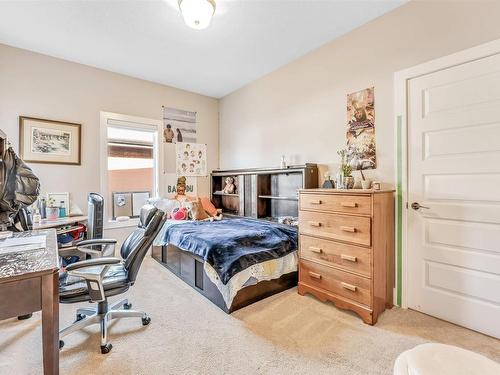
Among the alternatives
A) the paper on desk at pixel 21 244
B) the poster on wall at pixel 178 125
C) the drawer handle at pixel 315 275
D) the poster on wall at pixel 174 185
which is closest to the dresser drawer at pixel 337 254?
the drawer handle at pixel 315 275

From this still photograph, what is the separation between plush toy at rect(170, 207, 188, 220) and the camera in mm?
3764

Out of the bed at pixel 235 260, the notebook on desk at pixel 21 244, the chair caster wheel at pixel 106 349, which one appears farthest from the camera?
the bed at pixel 235 260

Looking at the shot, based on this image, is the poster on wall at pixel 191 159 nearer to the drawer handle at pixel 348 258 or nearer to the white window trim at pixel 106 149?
the white window trim at pixel 106 149

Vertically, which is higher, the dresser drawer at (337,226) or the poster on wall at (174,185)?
the poster on wall at (174,185)

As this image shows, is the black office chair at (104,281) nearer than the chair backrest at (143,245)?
Yes

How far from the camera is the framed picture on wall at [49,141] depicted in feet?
10.0

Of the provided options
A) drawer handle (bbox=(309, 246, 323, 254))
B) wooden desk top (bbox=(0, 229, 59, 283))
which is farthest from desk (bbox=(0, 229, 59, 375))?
drawer handle (bbox=(309, 246, 323, 254))

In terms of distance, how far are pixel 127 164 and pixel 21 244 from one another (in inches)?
98.3

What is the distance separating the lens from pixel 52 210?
10.0 ft

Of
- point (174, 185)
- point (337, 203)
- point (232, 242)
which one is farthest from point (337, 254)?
point (174, 185)

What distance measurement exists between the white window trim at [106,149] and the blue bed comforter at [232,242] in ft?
3.23

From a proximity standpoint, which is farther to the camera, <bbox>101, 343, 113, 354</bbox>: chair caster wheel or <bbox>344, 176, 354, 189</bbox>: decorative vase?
<bbox>344, 176, 354, 189</bbox>: decorative vase

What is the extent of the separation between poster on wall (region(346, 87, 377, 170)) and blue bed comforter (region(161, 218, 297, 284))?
3.49ft

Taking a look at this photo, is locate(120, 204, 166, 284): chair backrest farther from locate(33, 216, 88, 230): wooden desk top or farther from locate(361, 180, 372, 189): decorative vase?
locate(361, 180, 372, 189): decorative vase
